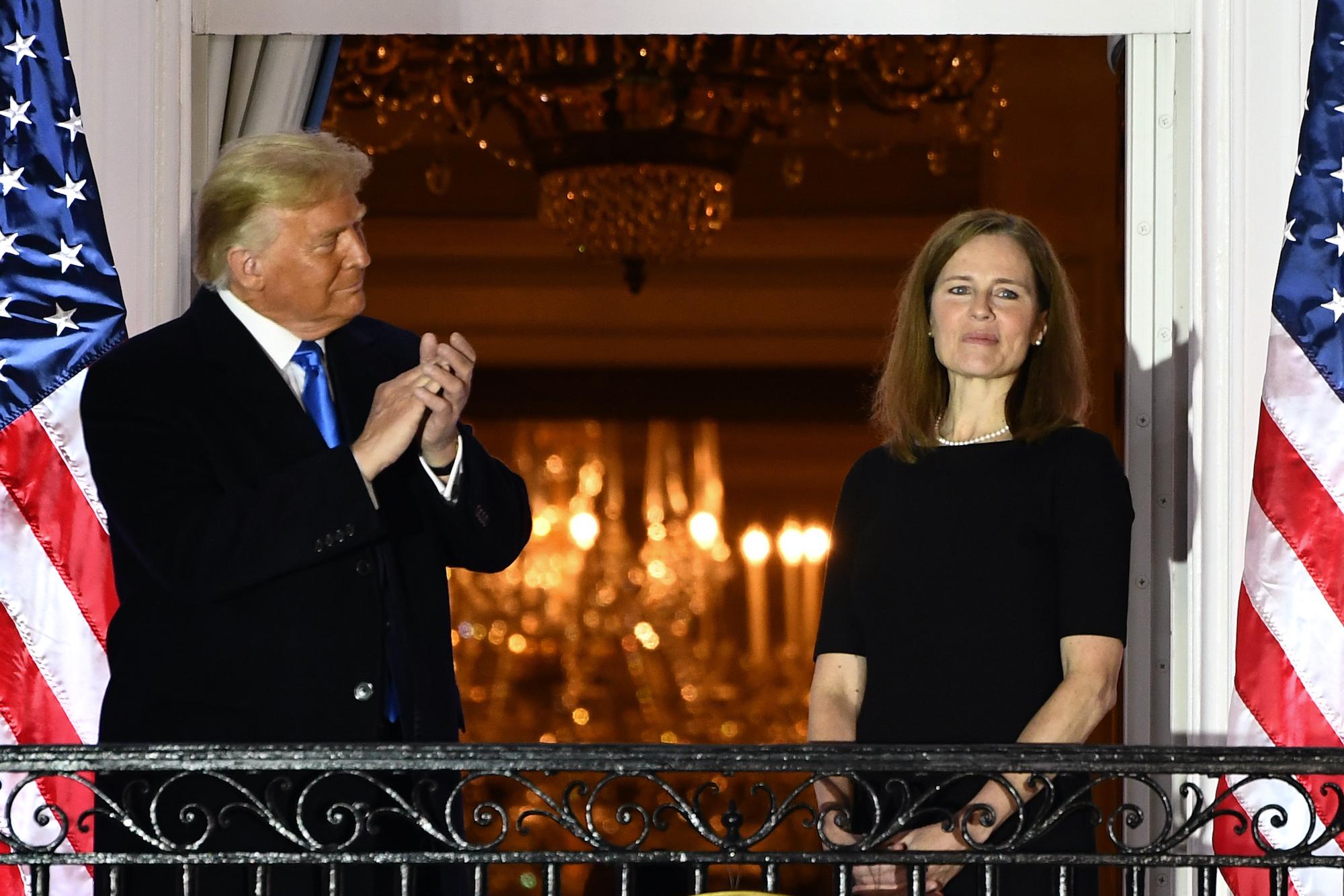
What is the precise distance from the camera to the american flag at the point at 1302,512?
3146mm

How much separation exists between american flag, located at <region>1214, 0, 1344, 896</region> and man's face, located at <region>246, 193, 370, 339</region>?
1.73 metres

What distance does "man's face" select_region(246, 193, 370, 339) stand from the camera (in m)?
2.51

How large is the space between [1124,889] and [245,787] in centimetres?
117

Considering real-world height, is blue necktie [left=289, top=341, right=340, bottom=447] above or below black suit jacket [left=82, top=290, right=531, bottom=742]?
above

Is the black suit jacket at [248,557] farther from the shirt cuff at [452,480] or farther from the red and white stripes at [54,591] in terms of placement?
the red and white stripes at [54,591]

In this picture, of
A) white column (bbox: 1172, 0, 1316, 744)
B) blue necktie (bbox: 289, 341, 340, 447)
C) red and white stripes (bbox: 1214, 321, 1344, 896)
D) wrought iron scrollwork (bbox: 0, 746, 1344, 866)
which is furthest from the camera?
white column (bbox: 1172, 0, 1316, 744)

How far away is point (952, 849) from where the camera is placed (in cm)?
223

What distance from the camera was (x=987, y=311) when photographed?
2.54 meters

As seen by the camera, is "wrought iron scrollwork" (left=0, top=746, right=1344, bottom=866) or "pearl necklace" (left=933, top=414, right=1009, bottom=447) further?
"pearl necklace" (left=933, top=414, right=1009, bottom=447)

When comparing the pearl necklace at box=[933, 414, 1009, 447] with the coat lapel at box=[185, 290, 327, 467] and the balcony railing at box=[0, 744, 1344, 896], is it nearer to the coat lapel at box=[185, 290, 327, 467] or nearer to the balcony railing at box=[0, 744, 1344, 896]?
the balcony railing at box=[0, 744, 1344, 896]

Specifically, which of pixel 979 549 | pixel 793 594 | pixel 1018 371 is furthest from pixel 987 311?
pixel 793 594

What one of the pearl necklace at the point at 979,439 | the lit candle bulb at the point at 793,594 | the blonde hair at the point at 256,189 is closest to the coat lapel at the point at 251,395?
the blonde hair at the point at 256,189

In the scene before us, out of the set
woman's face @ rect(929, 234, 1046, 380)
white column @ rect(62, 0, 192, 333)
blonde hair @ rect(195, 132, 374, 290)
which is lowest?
woman's face @ rect(929, 234, 1046, 380)

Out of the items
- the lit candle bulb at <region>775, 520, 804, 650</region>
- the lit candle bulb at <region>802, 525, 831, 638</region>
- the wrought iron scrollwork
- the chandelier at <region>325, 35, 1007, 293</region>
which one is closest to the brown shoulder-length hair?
the wrought iron scrollwork
